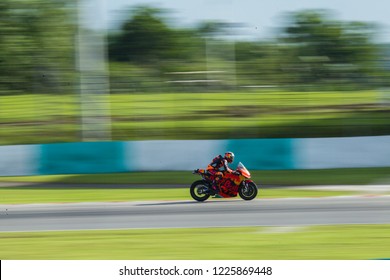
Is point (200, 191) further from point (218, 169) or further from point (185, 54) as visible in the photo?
point (185, 54)

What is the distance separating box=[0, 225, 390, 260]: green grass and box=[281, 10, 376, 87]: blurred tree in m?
16.0

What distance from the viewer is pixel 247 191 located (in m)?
15.8

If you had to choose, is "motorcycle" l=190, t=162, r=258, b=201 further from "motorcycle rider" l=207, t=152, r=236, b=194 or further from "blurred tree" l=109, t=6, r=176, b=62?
"blurred tree" l=109, t=6, r=176, b=62


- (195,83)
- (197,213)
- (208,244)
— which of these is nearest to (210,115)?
(195,83)

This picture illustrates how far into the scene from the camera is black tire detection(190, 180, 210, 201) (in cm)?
1582

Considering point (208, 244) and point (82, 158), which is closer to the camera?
point (208, 244)

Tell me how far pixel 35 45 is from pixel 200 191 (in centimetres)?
2010

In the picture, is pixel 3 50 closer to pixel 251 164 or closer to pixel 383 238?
pixel 251 164

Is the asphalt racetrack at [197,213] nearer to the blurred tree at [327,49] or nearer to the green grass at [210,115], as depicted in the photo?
the green grass at [210,115]

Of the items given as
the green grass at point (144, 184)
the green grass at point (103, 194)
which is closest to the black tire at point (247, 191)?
the green grass at point (103, 194)

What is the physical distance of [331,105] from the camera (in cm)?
2733

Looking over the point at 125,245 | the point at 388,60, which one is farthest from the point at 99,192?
the point at 388,60

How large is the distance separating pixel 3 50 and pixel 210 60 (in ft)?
36.3

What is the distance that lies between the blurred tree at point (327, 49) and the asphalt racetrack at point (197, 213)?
39.1 ft
